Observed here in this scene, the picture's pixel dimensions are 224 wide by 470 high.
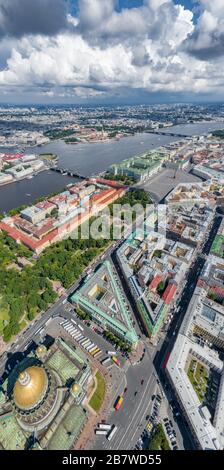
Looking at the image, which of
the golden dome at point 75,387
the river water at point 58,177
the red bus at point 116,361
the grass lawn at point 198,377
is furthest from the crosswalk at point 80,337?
the river water at point 58,177

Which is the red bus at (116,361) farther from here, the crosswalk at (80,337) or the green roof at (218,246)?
the green roof at (218,246)

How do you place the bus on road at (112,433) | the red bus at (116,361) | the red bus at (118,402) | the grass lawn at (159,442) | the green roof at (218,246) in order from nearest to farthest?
the grass lawn at (159,442)
the bus on road at (112,433)
the red bus at (118,402)
the red bus at (116,361)
the green roof at (218,246)

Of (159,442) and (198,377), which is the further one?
(198,377)

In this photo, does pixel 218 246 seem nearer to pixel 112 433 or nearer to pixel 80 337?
pixel 80 337

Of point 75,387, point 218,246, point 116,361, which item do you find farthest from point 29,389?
point 218,246

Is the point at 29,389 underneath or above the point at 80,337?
above

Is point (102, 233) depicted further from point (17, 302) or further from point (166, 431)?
point (166, 431)

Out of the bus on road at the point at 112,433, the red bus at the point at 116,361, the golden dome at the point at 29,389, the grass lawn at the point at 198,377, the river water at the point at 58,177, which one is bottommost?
the bus on road at the point at 112,433
